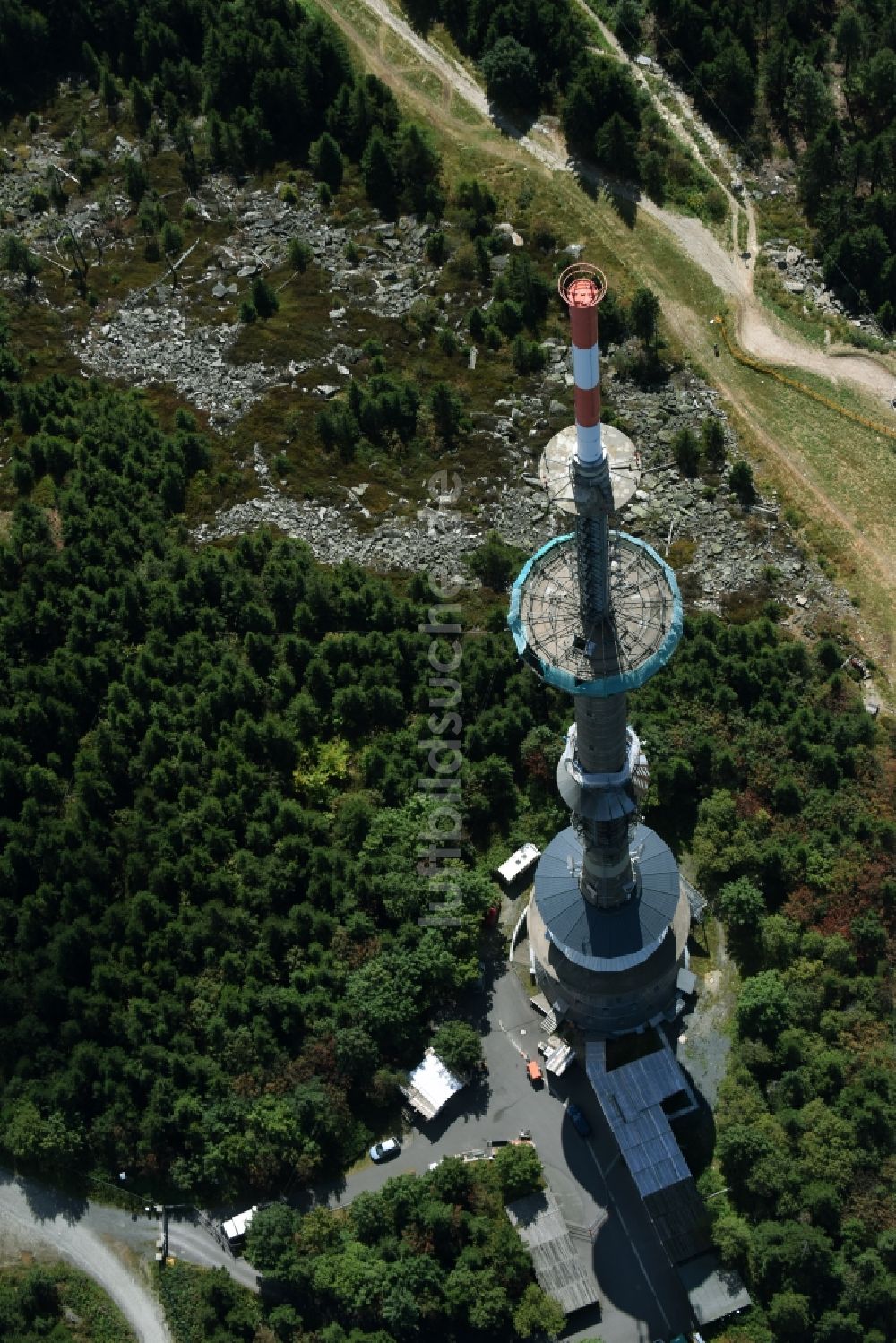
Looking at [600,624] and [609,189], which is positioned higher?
[609,189]

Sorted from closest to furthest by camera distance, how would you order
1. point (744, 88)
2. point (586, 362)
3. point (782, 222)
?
point (586, 362)
point (782, 222)
point (744, 88)

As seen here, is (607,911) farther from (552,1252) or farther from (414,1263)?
(414,1263)

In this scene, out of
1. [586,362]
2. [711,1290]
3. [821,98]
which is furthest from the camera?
[821,98]

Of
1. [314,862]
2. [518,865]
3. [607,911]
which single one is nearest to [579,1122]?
[607,911]

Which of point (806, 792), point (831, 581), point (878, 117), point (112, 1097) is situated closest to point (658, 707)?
point (806, 792)

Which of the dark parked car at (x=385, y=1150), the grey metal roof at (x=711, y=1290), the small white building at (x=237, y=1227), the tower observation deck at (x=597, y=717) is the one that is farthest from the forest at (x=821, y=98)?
the small white building at (x=237, y=1227)

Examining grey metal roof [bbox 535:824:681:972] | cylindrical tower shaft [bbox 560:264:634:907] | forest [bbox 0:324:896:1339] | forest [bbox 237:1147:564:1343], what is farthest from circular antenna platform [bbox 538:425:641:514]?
forest [bbox 237:1147:564:1343]

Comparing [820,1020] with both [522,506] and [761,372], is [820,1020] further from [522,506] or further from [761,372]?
[761,372]
